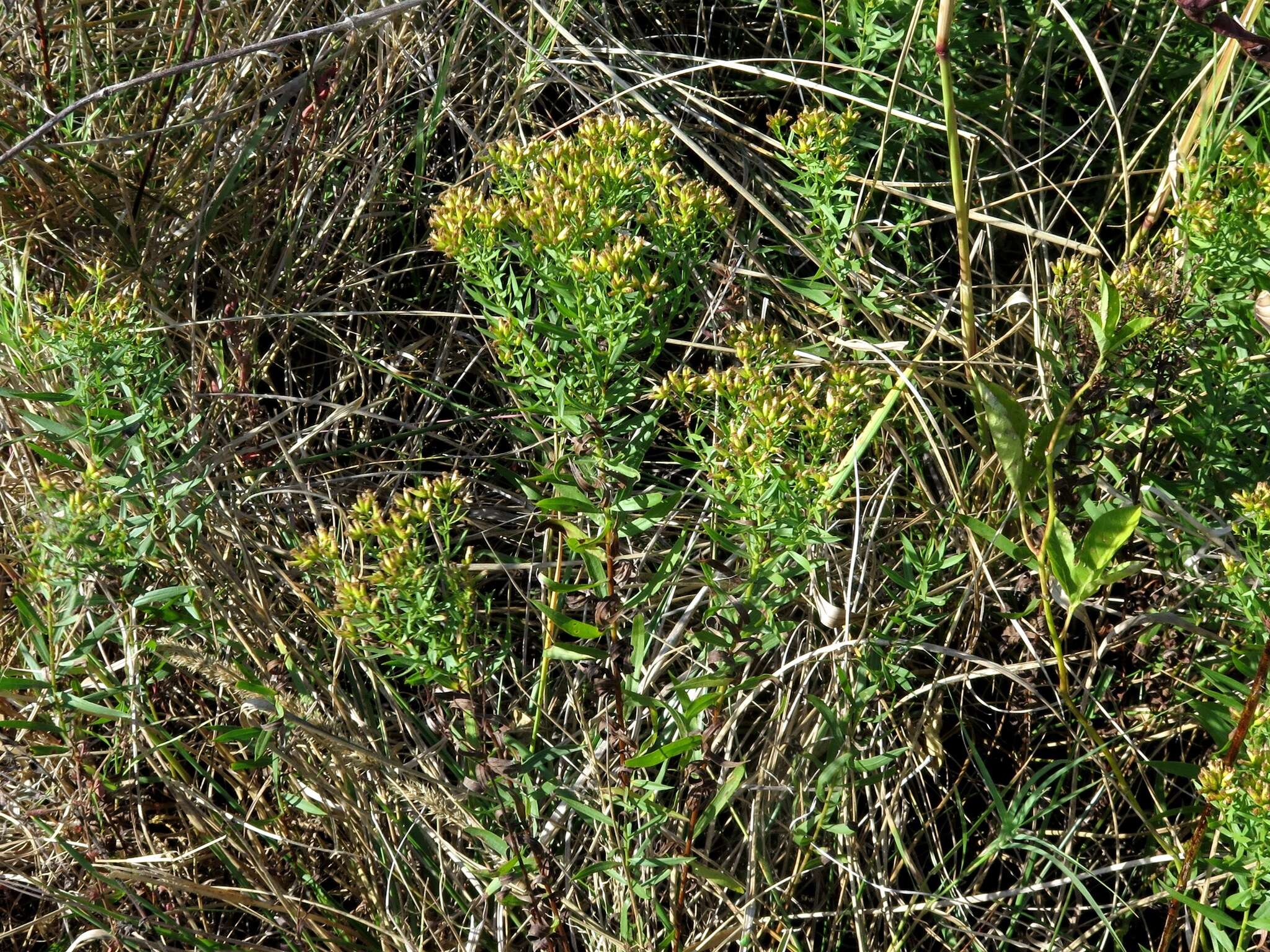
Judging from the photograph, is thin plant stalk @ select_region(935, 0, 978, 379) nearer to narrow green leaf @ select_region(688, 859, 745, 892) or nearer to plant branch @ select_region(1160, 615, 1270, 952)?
plant branch @ select_region(1160, 615, 1270, 952)

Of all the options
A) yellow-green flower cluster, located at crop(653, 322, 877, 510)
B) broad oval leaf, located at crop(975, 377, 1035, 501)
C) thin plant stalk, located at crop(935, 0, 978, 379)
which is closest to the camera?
yellow-green flower cluster, located at crop(653, 322, 877, 510)

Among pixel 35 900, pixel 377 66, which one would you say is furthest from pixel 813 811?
pixel 377 66

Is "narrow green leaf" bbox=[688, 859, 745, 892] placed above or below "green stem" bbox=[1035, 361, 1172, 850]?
below

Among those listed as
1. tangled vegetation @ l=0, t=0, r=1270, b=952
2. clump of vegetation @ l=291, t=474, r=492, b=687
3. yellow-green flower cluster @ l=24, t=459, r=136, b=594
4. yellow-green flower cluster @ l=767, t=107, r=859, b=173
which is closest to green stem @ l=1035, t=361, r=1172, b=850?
tangled vegetation @ l=0, t=0, r=1270, b=952

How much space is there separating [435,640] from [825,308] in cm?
94

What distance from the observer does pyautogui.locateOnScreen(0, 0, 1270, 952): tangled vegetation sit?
5.53 feet

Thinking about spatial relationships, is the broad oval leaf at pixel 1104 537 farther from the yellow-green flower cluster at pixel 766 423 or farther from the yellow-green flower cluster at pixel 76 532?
the yellow-green flower cluster at pixel 76 532

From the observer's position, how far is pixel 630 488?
5.50 feet

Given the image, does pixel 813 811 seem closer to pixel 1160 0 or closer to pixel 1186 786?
pixel 1186 786

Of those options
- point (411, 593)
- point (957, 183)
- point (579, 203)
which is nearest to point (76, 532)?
point (411, 593)

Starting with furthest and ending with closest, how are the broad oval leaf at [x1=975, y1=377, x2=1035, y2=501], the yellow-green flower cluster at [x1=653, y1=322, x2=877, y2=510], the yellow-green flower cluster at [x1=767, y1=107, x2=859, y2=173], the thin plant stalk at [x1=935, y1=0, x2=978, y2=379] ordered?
the yellow-green flower cluster at [x1=767, y1=107, x2=859, y2=173] < the broad oval leaf at [x1=975, y1=377, x2=1035, y2=501] < the thin plant stalk at [x1=935, y1=0, x2=978, y2=379] < the yellow-green flower cluster at [x1=653, y1=322, x2=877, y2=510]

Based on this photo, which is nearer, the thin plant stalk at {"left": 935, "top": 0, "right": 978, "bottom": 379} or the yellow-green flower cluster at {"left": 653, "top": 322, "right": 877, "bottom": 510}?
the yellow-green flower cluster at {"left": 653, "top": 322, "right": 877, "bottom": 510}

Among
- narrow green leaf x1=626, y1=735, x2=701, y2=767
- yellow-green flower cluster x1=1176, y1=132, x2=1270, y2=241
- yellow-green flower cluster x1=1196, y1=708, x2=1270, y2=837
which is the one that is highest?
yellow-green flower cluster x1=1176, y1=132, x2=1270, y2=241

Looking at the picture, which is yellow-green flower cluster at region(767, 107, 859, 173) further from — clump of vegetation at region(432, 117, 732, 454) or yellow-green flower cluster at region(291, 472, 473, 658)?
yellow-green flower cluster at region(291, 472, 473, 658)
